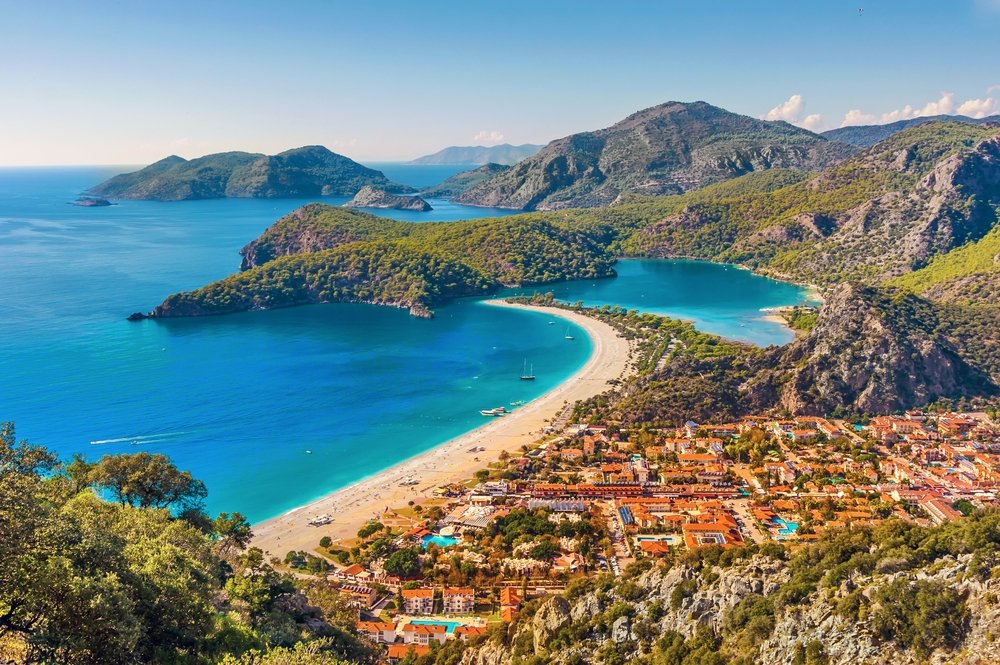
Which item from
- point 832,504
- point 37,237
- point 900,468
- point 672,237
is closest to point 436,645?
point 832,504

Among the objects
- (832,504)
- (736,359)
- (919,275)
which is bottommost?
(832,504)

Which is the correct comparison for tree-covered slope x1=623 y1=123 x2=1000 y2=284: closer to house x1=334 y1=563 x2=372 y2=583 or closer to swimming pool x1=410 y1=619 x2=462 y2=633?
house x1=334 y1=563 x2=372 y2=583

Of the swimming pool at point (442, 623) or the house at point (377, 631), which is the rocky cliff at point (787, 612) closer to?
the swimming pool at point (442, 623)

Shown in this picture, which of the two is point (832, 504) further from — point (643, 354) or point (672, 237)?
point (672, 237)

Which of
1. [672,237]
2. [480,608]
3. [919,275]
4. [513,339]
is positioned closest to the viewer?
[480,608]

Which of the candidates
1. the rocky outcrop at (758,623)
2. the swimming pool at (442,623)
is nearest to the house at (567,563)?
the swimming pool at (442,623)

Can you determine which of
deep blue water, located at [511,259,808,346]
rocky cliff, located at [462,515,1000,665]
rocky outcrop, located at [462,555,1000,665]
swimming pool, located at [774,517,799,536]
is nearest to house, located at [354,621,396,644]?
rocky outcrop, located at [462,555,1000,665]
